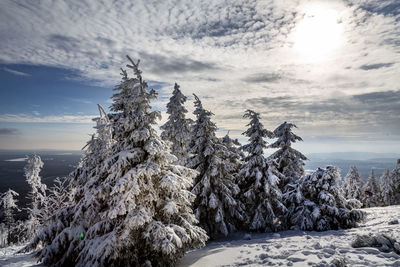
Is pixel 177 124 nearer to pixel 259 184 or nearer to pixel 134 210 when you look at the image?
pixel 259 184

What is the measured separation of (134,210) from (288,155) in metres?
16.9

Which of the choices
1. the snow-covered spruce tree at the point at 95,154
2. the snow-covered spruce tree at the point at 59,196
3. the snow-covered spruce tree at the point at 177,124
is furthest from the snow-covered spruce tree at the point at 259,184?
the snow-covered spruce tree at the point at 59,196

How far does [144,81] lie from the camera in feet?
33.5

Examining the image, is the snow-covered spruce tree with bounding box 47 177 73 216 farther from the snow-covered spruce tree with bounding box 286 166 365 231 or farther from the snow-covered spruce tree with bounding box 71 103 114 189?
the snow-covered spruce tree with bounding box 286 166 365 231

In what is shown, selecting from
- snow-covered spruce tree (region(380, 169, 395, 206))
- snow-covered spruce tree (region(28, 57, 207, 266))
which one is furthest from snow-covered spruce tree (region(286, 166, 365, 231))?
snow-covered spruce tree (region(380, 169, 395, 206))

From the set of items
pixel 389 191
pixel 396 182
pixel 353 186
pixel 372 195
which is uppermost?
pixel 396 182

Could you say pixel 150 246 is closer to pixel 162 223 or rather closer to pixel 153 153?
pixel 162 223

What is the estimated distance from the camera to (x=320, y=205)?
1688cm

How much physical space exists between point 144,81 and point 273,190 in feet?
43.4

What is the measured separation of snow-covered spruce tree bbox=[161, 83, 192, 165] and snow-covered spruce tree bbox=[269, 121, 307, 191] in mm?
8843

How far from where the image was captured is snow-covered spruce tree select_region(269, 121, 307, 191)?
2091 centimetres

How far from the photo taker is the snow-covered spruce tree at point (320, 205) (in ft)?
52.5

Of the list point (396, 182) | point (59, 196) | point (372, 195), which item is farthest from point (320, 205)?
point (372, 195)

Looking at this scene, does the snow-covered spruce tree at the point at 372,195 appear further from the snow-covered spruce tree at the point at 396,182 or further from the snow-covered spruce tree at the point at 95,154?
the snow-covered spruce tree at the point at 95,154
